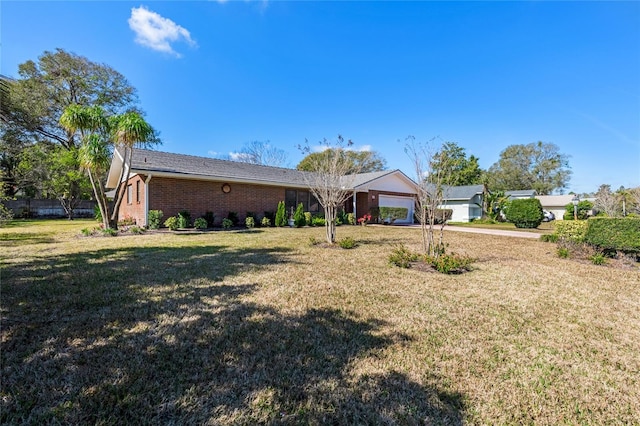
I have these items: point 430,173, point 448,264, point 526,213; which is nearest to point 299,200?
point 430,173

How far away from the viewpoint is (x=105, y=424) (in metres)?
1.82

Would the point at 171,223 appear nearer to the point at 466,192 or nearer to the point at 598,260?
the point at 598,260

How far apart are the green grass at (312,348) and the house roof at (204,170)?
7.72 meters

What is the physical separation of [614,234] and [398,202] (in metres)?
15.7

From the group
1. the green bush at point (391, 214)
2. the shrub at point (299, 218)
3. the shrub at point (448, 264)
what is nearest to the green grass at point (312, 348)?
the shrub at point (448, 264)

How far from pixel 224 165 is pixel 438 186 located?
14084mm

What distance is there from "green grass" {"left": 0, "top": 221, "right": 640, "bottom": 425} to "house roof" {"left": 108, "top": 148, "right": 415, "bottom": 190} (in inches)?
304

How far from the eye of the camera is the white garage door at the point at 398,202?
21781 mm

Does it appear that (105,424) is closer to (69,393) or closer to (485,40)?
(69,393)

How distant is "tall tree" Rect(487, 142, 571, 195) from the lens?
48531mm

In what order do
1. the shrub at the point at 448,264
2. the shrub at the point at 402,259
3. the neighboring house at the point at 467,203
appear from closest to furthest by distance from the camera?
the shrub at the point at 448,264 → the shrub at the point at 402,259 → the neighboring house at the point at 467,203

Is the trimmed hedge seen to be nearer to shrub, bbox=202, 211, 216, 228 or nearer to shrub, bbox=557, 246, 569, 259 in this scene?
shrub, bbox=557, 246, 569, 259

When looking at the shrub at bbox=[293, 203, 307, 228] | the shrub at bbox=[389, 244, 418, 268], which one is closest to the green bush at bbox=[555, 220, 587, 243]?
the shrub at bbox=[389, 244, 418, 268]

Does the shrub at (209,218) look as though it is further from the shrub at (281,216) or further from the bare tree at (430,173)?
the bare tree at (430,173)
